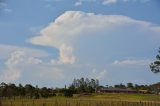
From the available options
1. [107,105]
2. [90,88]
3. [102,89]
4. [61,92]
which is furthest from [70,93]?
[102,89]

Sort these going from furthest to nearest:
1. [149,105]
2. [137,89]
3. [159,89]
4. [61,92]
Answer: [137,89]
[159,89]
[61,92]
[149,105]

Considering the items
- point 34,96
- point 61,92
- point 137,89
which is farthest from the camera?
point 137,89

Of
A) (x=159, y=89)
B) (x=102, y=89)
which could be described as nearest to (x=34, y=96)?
(x=159, y=89)

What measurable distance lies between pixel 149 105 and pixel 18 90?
59.5 meters

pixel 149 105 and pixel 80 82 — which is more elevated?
pixel 80 82

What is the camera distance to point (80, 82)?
501 feet

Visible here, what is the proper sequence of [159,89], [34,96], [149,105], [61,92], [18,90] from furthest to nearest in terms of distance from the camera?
[159,89] < [61,92] < [18,90] < [34,96] < [149,105]

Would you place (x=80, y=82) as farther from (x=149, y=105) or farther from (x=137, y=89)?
(x=149, y=105)

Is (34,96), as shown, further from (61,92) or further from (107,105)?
(107,105)

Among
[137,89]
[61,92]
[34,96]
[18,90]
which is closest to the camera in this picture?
[34,96]

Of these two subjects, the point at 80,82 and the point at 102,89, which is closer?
the point at 80,82

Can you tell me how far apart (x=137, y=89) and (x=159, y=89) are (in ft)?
98.2

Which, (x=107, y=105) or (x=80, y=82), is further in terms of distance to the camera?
(x=80, y=82)

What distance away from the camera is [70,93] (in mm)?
114000
